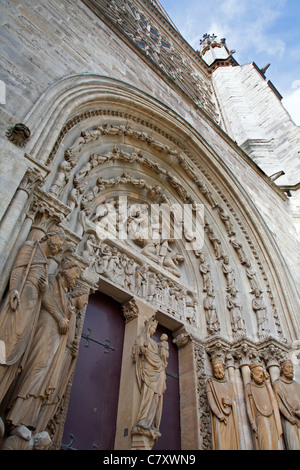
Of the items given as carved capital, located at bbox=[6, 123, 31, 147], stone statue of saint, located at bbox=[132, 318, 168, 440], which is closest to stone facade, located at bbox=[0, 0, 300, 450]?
carved capital, located at bbox=[6, 123, 31, 147]

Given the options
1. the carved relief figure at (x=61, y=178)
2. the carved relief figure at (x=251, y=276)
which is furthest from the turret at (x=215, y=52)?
the carved relief figure at (x=61, y=178)

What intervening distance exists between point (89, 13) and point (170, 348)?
574cm

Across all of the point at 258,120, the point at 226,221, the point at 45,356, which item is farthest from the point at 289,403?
the point at 258,120

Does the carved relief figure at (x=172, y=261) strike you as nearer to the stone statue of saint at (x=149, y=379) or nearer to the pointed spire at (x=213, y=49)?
the stone statue of saint at (x=149, y=379)

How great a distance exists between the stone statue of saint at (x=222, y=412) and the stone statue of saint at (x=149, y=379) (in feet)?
3.13

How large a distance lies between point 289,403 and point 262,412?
18.5 inches

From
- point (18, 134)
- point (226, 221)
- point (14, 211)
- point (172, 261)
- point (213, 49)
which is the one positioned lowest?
point (14, 211)

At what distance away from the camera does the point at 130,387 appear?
153 inches

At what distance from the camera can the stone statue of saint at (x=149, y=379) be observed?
352 centimetres

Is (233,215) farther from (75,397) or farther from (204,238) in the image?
(75,397)

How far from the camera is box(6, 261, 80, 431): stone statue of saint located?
2264 millimetres

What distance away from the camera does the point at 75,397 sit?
359 centimetres

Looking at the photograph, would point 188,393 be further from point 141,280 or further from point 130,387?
point 141,280

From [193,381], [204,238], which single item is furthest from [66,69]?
[193,381]
